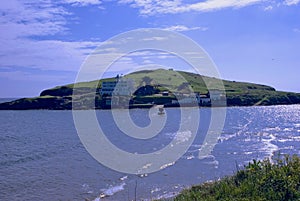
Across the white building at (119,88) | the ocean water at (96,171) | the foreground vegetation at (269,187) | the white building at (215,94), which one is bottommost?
the ocean water at (96,171)

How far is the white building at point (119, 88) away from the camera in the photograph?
140 metres

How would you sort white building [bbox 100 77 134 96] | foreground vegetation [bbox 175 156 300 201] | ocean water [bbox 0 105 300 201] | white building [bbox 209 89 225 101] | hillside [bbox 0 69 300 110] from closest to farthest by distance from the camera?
1. foreground vegetation [bbox 175 156 300 201]
2. ocean water [bbox 0 105 300 201]
3. white building [bbox 100 77 134 96]
4. hillside [bbox 0 69 300 110]
5. white building [bbox 209 89 225 101]

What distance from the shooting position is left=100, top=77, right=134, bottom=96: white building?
5531 inches

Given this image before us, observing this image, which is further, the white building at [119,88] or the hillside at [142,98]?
the hillside at [142,98]

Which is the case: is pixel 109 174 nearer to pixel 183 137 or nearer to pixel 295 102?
pixel 183 137

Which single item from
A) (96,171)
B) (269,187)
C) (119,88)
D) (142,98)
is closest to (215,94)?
(142,98)

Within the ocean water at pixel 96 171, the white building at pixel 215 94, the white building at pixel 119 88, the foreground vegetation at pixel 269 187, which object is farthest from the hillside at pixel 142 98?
the foreground vegetation at pixel 269 187

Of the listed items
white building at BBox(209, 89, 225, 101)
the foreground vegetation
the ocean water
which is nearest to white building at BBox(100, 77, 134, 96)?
white building at BBox(209, 89, 225, 101)

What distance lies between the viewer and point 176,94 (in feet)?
500

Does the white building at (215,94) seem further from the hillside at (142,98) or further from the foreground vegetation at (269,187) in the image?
the foreground vegetation at (269,187)

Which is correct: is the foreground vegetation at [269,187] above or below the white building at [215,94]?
below

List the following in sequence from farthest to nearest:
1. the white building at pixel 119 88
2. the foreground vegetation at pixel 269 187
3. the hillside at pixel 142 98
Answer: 1. the hillside at pixel 142 98
2. the white building at pixel 119 88
3. the foreground vegetation at pixel 269 187

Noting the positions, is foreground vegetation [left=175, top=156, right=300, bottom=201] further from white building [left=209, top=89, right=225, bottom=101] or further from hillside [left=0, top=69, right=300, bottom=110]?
white building [left=209, top=89, right=225, bottom=101]

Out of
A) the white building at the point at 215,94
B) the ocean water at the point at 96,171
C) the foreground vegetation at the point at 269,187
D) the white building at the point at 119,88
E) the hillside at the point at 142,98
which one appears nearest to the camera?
the foreground vegetation at the point at 269,187
